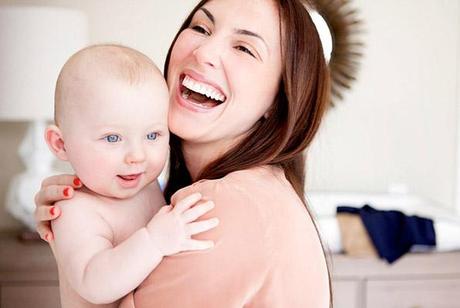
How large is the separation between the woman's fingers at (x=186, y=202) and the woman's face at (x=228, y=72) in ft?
0.54

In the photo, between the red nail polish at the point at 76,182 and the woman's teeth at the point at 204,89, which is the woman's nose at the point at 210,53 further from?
the red nail polish at the point at 76,182

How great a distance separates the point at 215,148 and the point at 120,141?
8.6 inches

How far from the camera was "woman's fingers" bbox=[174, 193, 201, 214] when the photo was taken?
1033 millimetres

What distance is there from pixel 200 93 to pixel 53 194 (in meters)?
0.29

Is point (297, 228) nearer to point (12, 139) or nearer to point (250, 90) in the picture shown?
point (250, 90)

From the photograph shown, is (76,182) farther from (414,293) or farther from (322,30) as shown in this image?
(414,293)

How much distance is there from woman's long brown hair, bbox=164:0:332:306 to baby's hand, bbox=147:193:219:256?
0.55 feet

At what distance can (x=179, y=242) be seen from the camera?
3.34ft

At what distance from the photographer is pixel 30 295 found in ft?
9.98

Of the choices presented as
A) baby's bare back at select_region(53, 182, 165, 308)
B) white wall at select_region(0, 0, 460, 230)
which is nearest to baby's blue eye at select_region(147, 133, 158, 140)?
baby's bare back at select_region(53, 182, 165, 308)

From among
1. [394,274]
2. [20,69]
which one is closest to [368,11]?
[394,274]

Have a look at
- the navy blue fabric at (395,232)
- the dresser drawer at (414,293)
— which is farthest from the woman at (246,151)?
the dresser drawer at (414,293)

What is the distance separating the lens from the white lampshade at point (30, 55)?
3.19 m

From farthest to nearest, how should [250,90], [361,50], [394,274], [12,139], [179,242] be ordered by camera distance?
[361,50]
[12,139]
[394,274]
[250,90]
[179,242]
